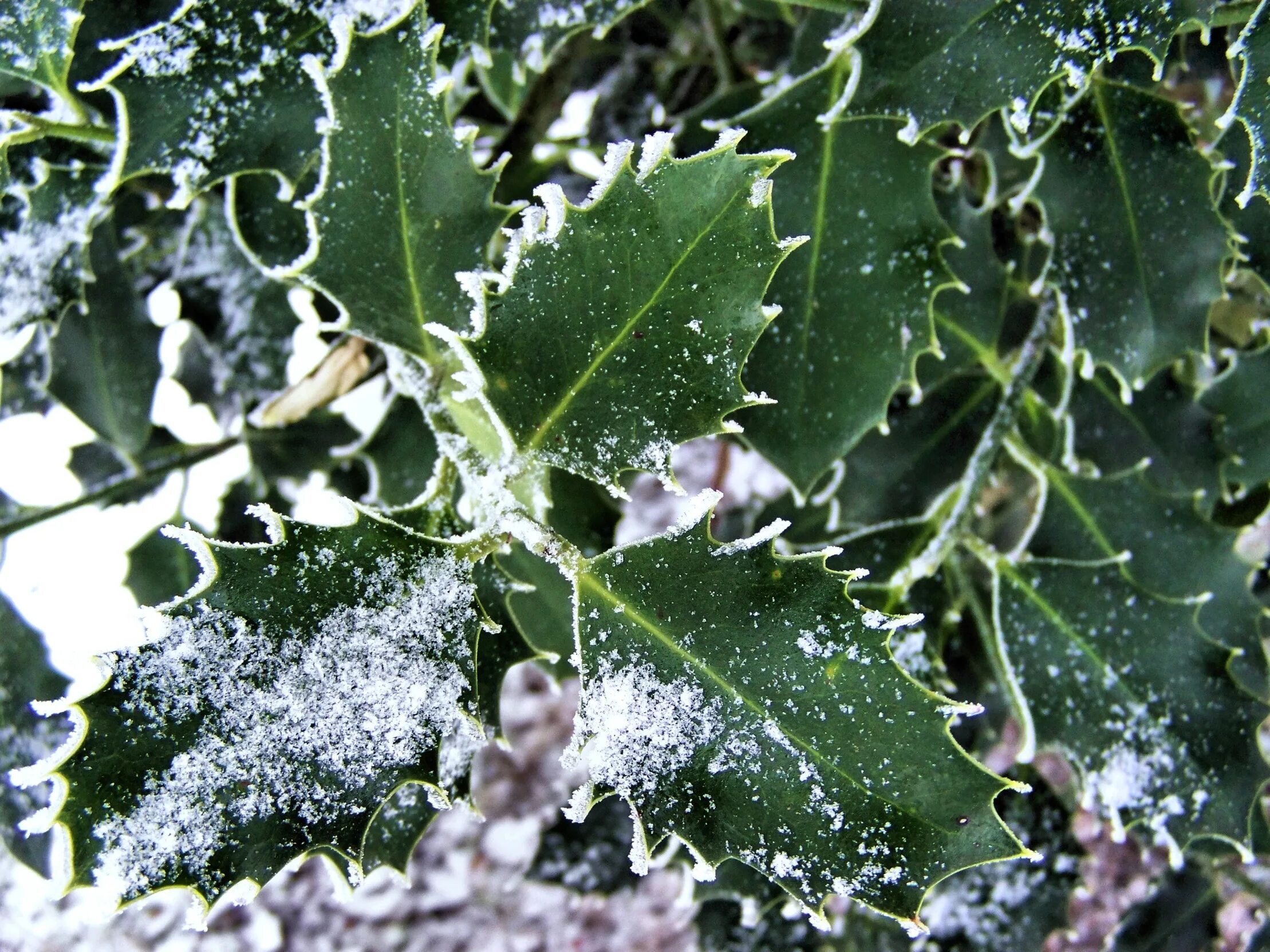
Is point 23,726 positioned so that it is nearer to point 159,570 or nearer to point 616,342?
point 159,570

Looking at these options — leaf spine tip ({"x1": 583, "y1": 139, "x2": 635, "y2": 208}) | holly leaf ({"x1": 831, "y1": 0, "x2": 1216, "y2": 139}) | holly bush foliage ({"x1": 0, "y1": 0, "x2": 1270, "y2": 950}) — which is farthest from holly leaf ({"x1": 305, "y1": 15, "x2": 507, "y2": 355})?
holly leaf ({"x1": 831, "y1": 0, "x2": 1216, "y2": 139})

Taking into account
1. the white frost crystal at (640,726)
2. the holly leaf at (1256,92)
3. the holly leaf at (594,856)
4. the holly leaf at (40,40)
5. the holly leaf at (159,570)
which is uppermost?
the holly leaf at (40,40)

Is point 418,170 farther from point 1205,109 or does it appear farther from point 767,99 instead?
point 1205,109

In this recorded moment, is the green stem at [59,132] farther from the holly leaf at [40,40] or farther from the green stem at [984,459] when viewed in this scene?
the green stem at [984,459]

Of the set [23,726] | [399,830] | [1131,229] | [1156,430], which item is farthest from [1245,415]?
[23,726]

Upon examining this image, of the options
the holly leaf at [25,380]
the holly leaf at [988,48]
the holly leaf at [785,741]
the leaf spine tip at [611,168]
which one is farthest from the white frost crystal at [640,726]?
the holly leaf at [25,380]

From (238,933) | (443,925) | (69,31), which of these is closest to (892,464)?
(69,31)

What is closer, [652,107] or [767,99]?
[767,99]
